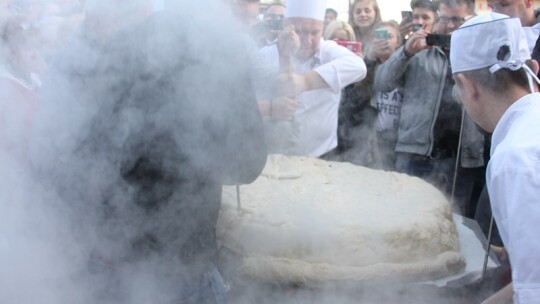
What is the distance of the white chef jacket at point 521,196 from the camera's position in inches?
50.4

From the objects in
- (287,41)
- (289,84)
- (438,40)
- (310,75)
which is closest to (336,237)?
(289,84)

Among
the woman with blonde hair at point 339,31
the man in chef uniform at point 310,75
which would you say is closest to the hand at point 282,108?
the man in chef uniform at point 310,75

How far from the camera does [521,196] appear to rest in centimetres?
129

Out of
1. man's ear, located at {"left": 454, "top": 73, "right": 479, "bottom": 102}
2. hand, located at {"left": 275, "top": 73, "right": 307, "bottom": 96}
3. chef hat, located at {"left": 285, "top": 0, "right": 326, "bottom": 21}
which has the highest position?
chef hat, located at {"left": 285, "top": 0, "right": 326, "bottom": 21}

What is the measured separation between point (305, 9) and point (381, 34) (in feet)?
2.79

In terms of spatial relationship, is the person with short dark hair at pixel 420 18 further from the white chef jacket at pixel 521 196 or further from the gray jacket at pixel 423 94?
the white chef jacket at pixel 521 196

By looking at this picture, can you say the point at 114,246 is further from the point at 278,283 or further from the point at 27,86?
the point at 278,283

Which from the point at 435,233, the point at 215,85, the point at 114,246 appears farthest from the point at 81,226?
the point at 435,233

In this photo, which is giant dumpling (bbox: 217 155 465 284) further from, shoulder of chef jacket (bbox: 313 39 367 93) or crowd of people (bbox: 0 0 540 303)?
shoulder of chef jacket (bbox: 313 39 367 93)

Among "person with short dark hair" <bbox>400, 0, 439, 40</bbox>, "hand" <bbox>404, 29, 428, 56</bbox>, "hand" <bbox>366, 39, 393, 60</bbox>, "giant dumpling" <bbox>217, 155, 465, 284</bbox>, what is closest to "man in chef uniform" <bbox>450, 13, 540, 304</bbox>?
"giant dumpling" <bbox>217, 155, 465, 284</bbox>

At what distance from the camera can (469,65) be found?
1615 millimetres

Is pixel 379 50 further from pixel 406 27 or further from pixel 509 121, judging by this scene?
pixel 509 121

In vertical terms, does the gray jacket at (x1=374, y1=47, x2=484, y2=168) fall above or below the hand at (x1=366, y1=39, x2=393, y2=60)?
below

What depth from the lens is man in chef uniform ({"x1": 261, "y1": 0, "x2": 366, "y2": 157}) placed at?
221 centimetres
